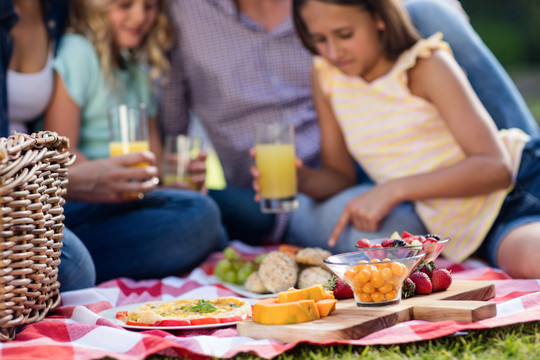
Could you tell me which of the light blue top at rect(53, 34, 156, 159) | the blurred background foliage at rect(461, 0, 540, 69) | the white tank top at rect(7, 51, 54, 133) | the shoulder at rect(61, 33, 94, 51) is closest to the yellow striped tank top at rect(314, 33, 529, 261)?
the light blue top at rect(53, 34, 156, 159)

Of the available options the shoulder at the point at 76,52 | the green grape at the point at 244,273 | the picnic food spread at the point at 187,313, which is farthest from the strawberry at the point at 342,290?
the shoulder at the point at 76,52

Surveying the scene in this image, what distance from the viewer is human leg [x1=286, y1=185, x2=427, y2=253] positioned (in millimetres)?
2811

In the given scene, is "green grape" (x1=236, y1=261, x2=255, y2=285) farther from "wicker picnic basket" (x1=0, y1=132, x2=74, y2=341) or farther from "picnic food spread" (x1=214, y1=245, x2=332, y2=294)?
"wicker picnic basket" (x1=0, y1=132, x2=74, y2=341)

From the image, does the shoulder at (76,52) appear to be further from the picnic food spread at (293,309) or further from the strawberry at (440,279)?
the strawberry at (440,279)

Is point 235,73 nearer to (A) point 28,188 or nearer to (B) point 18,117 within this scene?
(B) point 18,117

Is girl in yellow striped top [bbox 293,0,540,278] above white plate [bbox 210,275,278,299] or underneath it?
above

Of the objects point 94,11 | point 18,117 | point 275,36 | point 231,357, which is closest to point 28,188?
point 231,357

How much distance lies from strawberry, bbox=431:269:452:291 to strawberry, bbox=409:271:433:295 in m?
0.02

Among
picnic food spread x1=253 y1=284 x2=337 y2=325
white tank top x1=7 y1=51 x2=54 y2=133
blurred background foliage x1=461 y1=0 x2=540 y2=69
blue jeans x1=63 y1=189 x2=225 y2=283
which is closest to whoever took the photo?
picnic food spread x1=253 y1=284 x2=337 y2=325

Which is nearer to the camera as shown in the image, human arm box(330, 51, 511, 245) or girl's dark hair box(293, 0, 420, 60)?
human arm box(330, 51, 511, 245)

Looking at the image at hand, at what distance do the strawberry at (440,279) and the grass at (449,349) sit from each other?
0.86 feet

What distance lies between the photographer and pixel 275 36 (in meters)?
3.55

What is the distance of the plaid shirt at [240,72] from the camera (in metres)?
3.54

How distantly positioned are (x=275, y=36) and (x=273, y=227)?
0.97 meters
